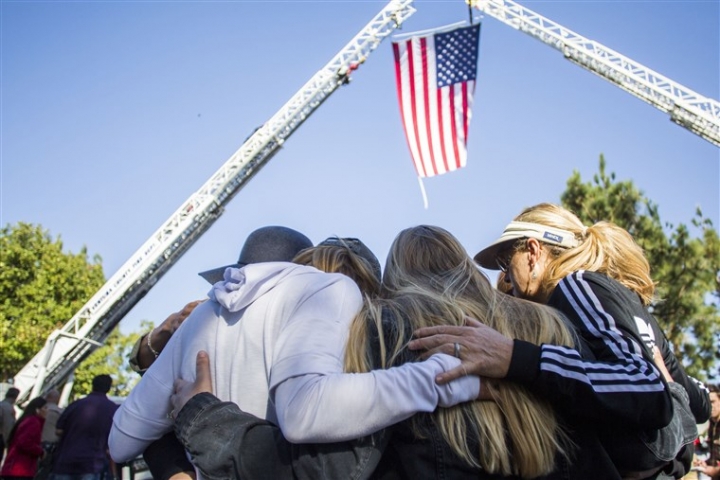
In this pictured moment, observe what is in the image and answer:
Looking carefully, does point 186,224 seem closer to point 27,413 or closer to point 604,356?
point 27,413

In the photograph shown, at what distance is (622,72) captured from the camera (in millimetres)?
17281

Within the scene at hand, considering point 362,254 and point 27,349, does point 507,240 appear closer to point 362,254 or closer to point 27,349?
point 362,254

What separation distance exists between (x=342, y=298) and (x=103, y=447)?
7203 millimetres

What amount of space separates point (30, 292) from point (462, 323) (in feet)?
131

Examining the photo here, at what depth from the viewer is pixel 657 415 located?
2.02 m

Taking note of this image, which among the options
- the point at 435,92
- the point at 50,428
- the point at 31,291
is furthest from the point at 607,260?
the point at 31,291

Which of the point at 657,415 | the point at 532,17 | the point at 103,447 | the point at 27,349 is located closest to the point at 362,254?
the point at 657,415

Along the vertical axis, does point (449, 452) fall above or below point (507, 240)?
below

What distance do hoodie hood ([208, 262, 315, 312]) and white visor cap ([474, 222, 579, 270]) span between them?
1211 millimetres

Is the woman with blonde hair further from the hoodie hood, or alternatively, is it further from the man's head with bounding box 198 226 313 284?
the man's head with bounding box 198 226 313 284

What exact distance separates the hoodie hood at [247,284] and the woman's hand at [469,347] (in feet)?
1.57

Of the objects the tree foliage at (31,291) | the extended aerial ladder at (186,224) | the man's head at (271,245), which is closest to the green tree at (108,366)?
the tree foliage at (31,291)

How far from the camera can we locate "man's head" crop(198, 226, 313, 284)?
282 cm

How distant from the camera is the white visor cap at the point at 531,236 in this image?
3004mm
